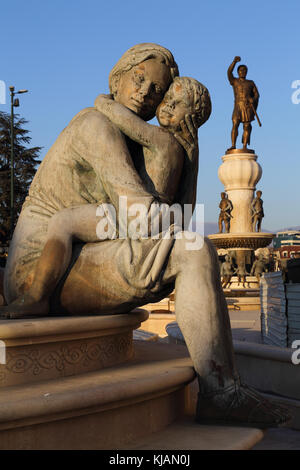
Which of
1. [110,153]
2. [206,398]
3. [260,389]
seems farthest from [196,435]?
[260,389]

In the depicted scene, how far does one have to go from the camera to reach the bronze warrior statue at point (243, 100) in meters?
26.6

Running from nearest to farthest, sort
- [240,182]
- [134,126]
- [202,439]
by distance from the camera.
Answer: [202,439]
[134,126]
[240,182]

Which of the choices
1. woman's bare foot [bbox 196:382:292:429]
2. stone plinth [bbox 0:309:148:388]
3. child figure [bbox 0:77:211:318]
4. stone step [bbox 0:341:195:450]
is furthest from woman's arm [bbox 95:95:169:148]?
woman's bare foot [bbox 196:382:292:429]

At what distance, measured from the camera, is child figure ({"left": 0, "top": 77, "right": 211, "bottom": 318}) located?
9.92 feet

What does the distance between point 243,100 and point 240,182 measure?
14.9 feet

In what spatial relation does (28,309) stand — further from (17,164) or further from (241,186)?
(17,164)

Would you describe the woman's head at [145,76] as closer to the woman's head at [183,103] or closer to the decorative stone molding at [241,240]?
the woman's head at [183,103]

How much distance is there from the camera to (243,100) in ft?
87.8

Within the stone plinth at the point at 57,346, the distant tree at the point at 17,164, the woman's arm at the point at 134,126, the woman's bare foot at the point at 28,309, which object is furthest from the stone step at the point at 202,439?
the distant tree at the point at 17,164

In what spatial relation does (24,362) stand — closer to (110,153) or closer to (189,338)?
(189,338)

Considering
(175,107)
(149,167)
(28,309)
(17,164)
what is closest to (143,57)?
(175,107)

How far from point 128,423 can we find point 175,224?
102 cm

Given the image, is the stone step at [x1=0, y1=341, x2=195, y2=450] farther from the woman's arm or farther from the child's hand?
the child's hand

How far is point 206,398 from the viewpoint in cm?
271
